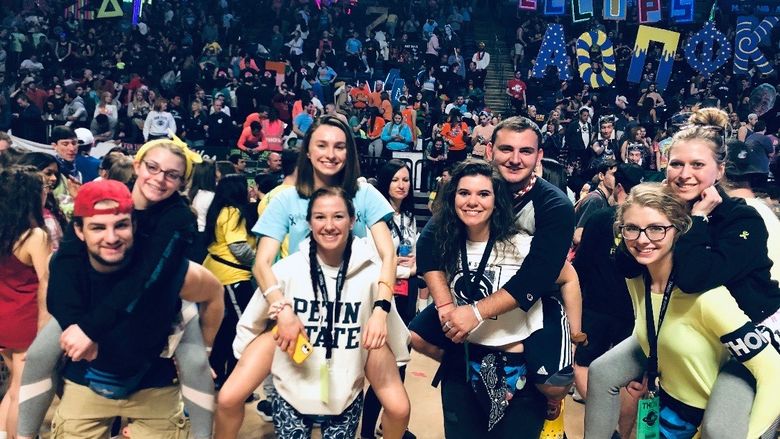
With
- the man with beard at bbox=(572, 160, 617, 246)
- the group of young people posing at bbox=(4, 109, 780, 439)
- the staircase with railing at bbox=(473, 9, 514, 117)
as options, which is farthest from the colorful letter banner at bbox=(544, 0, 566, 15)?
the group of young people posing at bbox=(4, 109, 780, 439)

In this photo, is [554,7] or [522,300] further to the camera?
[554,7]

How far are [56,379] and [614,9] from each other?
50.8 feet

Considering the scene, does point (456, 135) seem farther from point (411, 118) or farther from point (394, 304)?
point (394, 304)

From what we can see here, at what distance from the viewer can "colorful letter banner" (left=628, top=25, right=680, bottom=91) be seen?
14391 millimetres

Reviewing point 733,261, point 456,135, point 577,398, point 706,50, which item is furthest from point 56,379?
point 706,50

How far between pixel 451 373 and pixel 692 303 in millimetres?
948

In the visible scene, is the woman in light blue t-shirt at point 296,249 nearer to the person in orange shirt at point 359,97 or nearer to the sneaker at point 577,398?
the sneaker at point 577,398

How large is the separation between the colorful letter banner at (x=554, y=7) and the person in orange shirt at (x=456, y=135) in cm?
640

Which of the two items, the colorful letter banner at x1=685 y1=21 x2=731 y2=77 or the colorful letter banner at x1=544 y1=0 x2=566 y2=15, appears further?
the colorful letter banner at x1=544 y1=0 x2=566 y2=15

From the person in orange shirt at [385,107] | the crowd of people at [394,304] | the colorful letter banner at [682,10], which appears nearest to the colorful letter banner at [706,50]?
the colorful letter banner at [682,10]

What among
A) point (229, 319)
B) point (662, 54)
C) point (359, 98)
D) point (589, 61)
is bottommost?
point (229, 319)

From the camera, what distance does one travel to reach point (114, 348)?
2.33 metres

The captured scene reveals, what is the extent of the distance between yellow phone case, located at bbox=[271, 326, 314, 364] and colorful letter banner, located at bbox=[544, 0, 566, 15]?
15.1 m

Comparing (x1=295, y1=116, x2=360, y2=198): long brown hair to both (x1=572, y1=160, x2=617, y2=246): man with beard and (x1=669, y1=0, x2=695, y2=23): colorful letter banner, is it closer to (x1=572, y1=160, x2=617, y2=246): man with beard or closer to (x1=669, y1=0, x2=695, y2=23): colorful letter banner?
(x1=572, y1=160, x2=617, y2=246): man with beard
